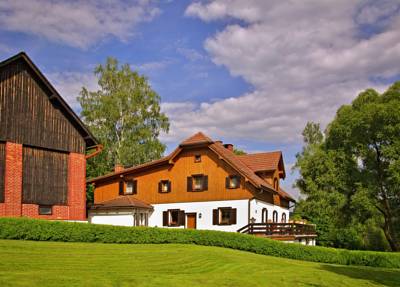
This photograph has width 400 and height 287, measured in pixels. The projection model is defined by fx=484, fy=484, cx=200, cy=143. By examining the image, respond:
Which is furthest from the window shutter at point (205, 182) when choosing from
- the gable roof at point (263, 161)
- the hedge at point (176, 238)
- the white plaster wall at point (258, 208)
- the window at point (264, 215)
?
the hedge at point (176, 238)

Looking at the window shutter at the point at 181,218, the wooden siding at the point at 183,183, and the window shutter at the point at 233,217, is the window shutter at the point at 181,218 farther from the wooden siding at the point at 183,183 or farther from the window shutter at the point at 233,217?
the window shutter at the point at 233,217

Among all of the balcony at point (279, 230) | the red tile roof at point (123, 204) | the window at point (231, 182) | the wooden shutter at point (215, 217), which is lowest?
the balcony at point (279, 230)

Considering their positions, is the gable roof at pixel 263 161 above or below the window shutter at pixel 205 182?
above

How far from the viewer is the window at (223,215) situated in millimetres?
39844

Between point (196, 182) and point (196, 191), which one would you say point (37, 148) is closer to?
point (196, 191)

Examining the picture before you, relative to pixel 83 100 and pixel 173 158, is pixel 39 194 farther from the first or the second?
pixel 83 100

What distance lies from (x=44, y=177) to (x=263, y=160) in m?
23.6

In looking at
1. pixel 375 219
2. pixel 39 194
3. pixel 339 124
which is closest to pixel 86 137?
pixel 39 194

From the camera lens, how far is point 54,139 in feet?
92.5

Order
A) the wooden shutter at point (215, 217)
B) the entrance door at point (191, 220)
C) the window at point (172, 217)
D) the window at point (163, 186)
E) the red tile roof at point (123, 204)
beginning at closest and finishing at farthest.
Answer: the red tile roof at point (123, 204)
the wooden shutter at point (215, 217)
the entrance door at point (191, 220)
the window at point (172, 217)
the window at point (163, 186)

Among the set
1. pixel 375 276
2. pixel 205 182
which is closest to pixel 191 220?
pixel 205 182

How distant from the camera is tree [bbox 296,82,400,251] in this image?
36.4 meters

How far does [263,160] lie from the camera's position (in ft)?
151

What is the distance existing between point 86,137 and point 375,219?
954 inches
